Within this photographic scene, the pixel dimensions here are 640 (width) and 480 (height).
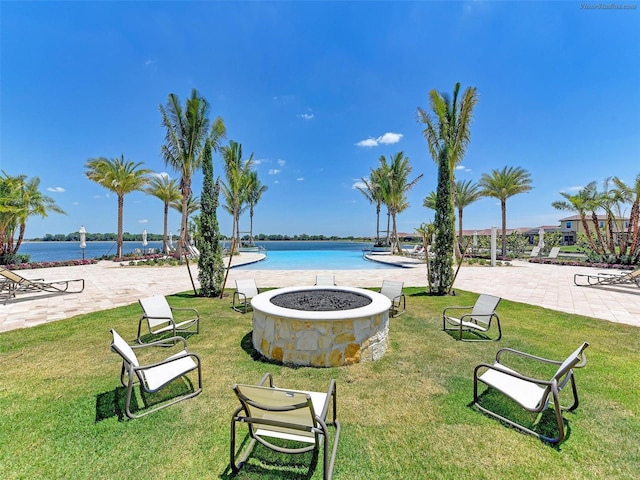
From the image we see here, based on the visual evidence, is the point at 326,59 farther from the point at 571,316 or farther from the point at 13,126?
the point at 13,126

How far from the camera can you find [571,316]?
20.7 ft

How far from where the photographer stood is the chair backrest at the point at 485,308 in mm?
5066

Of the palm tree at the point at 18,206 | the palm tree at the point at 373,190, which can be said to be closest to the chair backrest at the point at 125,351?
the palm tree at the point at 18,206

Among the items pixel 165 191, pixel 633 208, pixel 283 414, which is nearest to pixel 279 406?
pixel 283 414

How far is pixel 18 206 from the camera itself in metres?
17.3

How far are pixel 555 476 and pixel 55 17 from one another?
52.0ft

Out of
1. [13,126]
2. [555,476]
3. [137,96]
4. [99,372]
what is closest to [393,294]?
[555,476]

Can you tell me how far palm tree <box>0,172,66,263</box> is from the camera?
626 inches

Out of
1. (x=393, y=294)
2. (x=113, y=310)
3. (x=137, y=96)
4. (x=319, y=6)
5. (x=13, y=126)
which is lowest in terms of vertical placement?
(x=113, y=310)

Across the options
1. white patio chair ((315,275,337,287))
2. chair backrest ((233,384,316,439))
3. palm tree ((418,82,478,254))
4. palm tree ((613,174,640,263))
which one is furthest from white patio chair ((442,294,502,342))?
palm tree ((613,174,640,263))

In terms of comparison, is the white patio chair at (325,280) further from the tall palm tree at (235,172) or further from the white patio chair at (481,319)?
the tall palm tree at (235,172)

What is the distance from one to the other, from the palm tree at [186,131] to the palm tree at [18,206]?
8.59m

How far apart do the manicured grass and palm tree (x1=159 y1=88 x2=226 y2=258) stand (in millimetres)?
14911

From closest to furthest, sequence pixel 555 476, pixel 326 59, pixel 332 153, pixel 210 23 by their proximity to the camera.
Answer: pixel 555 476 < pixel 210 23 < pixel 326 59 < pixel 332 153
